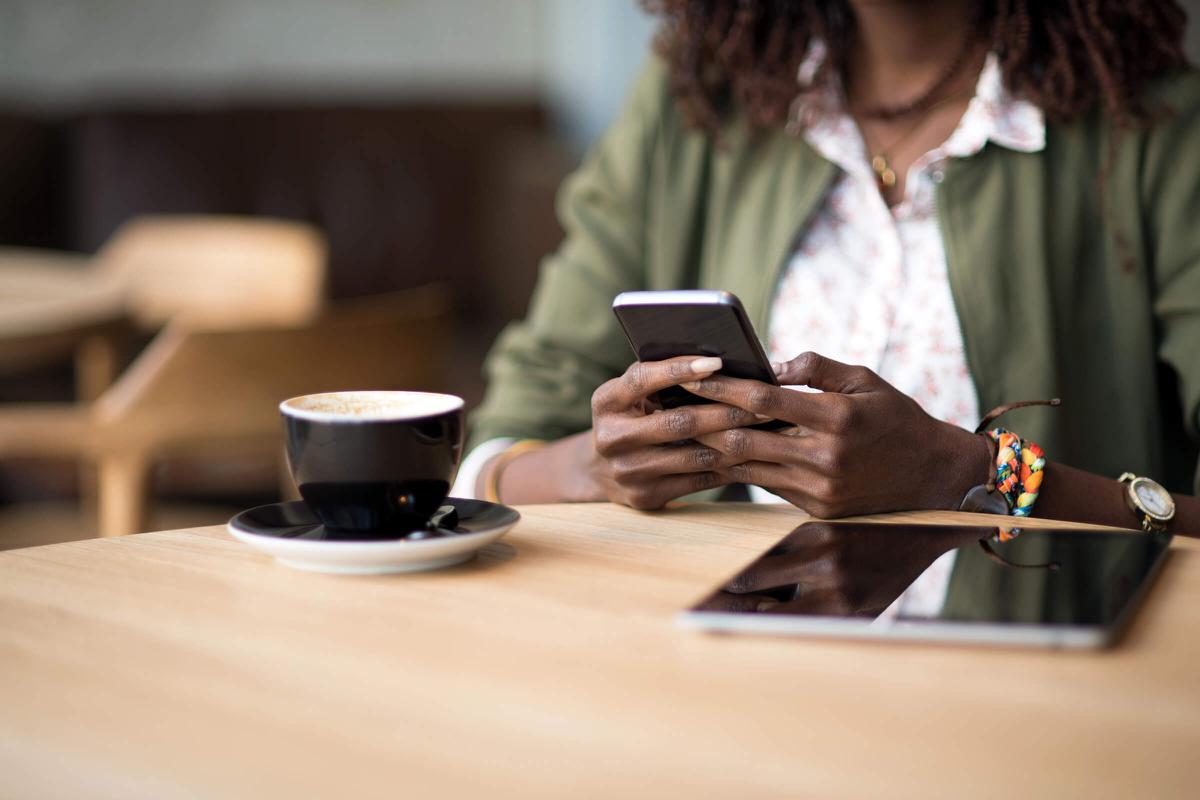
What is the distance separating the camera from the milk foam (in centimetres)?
75

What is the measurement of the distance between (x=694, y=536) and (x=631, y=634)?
21 centimetres

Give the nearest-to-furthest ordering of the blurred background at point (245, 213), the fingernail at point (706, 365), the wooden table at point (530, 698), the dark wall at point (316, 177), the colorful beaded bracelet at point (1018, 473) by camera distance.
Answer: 1. the wooden table at point (530, 698)
2. the fingernail at point (706, 365)
3. the colorful beaded bracelet at point (1018, 473)
4. the blurred background at point (245, 213)
5. the dark wall at point (316, 177)

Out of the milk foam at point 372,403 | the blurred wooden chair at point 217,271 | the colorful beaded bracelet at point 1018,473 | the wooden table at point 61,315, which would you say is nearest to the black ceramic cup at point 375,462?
the milk foam at point 372,403

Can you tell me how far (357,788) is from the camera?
1.48ft

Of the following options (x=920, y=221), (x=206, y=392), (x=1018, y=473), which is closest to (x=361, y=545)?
(x=1018, y=473)

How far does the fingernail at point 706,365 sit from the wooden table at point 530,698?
0.57 feet

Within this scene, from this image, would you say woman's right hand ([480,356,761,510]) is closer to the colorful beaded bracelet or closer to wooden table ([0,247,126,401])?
the colorful beaded bracelet

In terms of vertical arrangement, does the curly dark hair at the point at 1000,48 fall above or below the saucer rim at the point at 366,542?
above

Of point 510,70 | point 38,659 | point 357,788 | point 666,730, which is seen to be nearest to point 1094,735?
point 666,730

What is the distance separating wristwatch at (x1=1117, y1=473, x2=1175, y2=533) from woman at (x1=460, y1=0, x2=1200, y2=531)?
0.38 ft

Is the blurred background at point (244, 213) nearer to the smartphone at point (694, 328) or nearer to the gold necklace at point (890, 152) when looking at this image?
the gold necklace at point (890, 152)

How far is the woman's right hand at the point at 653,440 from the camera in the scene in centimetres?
89

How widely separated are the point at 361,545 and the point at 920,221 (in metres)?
0.78

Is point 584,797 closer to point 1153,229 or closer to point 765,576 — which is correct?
point 765,576
